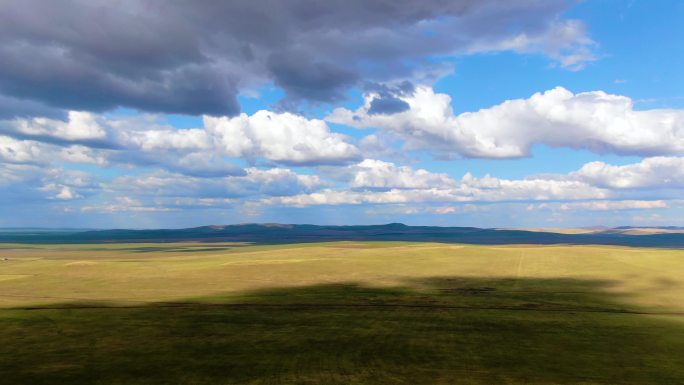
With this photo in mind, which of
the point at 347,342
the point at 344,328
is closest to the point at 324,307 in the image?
the point at 344,328

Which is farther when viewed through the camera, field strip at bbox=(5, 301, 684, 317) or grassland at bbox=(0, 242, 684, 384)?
field strip at bbox=(5, 301, 684, 317)

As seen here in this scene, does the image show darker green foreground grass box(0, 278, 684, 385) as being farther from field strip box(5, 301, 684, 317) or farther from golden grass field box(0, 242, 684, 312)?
golden grass field box(0, 242, 684, 312)

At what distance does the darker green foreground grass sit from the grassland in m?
0.17

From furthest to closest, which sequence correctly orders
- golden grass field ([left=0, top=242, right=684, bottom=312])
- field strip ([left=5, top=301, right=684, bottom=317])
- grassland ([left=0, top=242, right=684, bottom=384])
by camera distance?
golden grass field ([left=0, top=242, right=684, bottom=312]) < field strip ([left=5, top=301, right=684, bottom=317]) < grassland ([left=0, top=242, right=684, bottom=384])

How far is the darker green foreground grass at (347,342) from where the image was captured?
123ft

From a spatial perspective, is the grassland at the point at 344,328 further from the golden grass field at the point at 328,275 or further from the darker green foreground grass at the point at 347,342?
the golden grass field at the point at 328,275

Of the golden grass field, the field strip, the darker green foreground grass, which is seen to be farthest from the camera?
the golden grass field

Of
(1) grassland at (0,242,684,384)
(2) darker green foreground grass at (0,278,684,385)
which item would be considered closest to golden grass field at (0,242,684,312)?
(1) grassland at (0,242,684,384)

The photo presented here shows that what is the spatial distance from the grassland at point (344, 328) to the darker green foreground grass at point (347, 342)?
6.8 inches

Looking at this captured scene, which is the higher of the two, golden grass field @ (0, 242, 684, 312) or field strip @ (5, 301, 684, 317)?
golden grass field @ (0, 242, 684, 312)

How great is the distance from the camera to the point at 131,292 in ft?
274

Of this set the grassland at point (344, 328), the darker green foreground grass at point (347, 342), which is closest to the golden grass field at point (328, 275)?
the grassland at point (344, 328)

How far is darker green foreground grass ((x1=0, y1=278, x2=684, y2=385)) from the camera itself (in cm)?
3762

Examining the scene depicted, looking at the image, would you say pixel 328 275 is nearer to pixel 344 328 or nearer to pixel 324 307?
pixel 324 307
